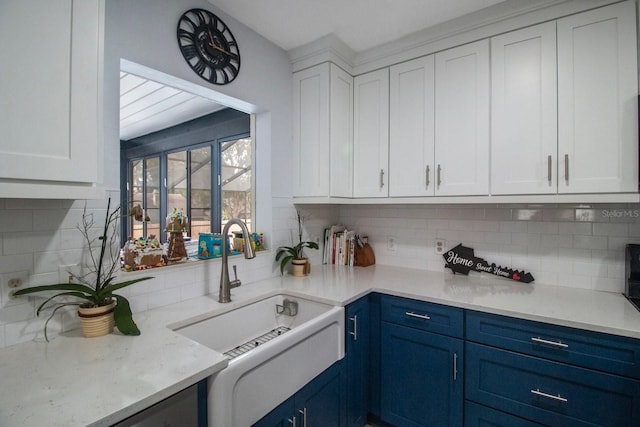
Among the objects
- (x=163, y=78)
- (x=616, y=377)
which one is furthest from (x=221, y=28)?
(x=616, y=377)

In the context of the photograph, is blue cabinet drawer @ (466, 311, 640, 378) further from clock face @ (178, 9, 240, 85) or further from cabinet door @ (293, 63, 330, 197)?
clock face @ (178, 9, 240, 85)

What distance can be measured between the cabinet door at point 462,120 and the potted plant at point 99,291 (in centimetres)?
178

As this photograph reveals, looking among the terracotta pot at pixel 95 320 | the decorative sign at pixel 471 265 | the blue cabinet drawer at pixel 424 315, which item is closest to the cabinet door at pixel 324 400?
the blue cabinet drawer at pixel 424 315

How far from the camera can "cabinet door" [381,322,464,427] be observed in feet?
5.12

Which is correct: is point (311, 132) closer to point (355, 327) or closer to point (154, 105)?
point (355, 327)

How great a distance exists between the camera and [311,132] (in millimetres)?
2145

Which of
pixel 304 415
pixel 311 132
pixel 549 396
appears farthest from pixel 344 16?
pixel 549 396

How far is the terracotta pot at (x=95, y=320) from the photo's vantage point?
1.10 meters

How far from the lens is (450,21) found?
1.82m

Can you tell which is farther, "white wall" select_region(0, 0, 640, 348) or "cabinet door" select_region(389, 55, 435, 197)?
"cabinet door" select_region(389, 55, 435, 197)

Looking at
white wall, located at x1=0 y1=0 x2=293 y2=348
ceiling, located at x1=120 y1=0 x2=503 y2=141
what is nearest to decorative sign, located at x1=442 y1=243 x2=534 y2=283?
white wall, located at x1=0 y1=0 x2=293 y2=348

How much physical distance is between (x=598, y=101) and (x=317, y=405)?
2014 millimetres

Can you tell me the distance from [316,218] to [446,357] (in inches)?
53.3

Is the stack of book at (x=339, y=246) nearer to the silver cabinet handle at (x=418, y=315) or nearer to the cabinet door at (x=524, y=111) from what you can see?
the silver cabinet handle at (x=418, y=315)
